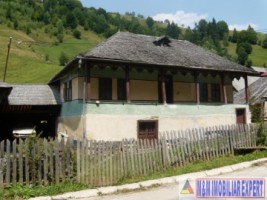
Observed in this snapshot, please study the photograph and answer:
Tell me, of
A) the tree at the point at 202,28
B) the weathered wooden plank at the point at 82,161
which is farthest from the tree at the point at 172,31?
the weathered wooden plank at the point at 82,161

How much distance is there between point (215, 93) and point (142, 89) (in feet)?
21.5

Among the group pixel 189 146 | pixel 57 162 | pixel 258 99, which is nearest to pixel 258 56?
pixel 258 99

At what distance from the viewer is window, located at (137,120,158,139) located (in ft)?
67.7

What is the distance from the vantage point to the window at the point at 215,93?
1020 inches

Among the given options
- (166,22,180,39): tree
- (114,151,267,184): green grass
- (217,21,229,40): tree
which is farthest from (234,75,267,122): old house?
(166,22,180,39): tree

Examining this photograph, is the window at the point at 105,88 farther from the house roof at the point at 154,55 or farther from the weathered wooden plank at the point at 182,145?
the weathered wooden plank at the point at 182,145

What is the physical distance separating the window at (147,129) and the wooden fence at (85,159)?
7.45 metres

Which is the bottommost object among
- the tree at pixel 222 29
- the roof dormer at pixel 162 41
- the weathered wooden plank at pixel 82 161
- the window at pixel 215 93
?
the weathered wooden plank at pixel 82 161

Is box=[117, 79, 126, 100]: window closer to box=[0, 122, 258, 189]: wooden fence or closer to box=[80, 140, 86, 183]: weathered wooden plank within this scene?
box=[0, 122, 258, 189]: wooden fence

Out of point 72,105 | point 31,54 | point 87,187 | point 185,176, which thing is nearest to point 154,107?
point 72,105

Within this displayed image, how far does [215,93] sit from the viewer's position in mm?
26031

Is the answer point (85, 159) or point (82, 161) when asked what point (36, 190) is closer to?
point (82, 161)

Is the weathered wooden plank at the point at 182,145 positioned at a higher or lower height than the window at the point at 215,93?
lower

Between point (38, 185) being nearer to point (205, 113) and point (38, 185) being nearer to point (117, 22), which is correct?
point (205, 113)
